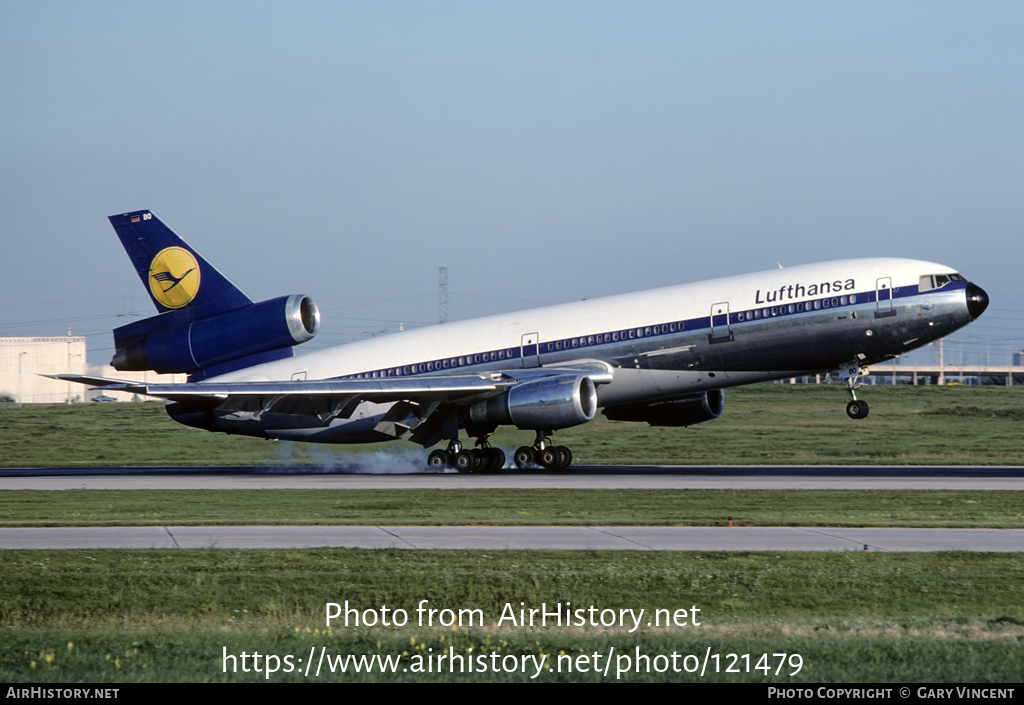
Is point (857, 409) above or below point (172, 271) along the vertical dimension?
below

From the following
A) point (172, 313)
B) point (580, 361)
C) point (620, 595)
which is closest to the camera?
point (620, 595)

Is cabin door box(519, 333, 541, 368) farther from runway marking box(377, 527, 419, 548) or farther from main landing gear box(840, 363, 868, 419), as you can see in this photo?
runway marking box(377, 527, 419, 548)

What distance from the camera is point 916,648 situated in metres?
10.0

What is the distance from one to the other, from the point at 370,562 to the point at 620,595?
159 inches

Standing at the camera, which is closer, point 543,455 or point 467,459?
point 467,459

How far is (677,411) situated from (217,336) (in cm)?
1635

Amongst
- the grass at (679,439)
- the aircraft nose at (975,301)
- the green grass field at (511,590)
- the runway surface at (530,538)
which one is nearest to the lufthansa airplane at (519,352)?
the aircraft nose at (975,301)

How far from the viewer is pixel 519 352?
35.7 m

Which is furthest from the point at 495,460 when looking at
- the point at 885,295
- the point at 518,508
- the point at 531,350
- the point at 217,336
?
the point at 885,295

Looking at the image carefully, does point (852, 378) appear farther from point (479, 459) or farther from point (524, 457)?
point (479, 459)

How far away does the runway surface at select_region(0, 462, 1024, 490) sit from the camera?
28.9 meters

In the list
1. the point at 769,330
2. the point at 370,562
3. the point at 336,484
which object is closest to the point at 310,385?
the point at 336,484

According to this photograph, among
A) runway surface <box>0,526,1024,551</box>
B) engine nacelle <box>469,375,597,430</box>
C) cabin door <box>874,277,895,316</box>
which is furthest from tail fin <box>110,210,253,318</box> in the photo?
cabin door <box>874,277,895,316</box>

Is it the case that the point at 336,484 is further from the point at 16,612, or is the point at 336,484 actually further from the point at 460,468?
the point at 16,612
